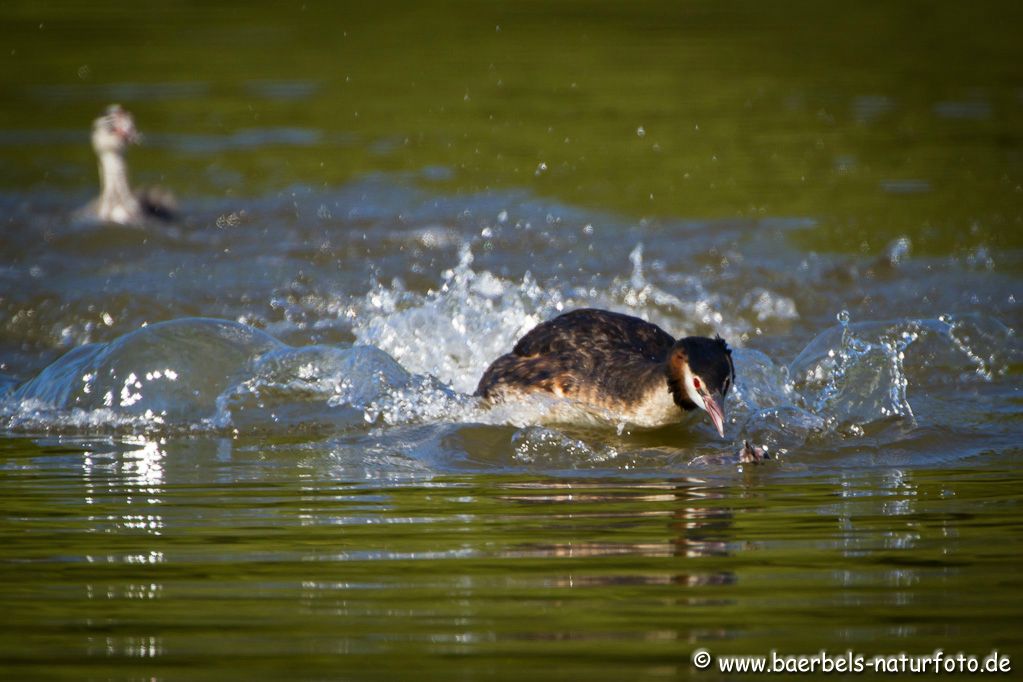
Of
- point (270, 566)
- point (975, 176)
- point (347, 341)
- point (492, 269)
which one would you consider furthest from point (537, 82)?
point (270, 566)

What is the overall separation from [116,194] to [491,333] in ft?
17.9

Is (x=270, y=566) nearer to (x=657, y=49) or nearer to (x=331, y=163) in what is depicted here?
(x=331, y=163)

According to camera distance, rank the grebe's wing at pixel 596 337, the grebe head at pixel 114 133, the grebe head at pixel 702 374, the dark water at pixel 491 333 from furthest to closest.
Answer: the grebe head at pixel 114 133, the grebe's wing at pixel 596 337, the grebe head at pixel 702 374, the dark water at pixel 491 333

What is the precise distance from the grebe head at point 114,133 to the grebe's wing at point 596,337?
7176mm

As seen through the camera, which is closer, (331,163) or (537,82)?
(331,163)

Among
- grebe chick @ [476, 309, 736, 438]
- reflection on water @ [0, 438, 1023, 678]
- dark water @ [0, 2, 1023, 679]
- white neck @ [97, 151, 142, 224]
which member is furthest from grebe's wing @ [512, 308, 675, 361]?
white neck @ [97, 151, 142, 224]

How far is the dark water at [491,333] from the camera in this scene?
470cm

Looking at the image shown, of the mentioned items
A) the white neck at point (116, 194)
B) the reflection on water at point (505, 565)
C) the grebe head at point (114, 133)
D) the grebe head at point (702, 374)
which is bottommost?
the reflection on water at point (505, 565)

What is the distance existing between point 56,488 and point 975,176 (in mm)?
10976

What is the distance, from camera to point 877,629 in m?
4.43

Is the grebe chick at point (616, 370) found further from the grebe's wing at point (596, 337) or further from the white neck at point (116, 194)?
the white neck at point (116, 194)

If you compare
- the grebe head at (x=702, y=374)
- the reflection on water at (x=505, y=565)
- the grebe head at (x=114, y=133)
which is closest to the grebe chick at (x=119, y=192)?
the grebe head at (x=114, y=133)

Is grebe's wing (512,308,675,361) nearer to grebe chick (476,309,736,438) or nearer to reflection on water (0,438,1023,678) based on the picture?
grebe chick (476,309,736,438)

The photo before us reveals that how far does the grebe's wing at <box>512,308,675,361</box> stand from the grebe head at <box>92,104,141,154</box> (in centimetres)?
718
